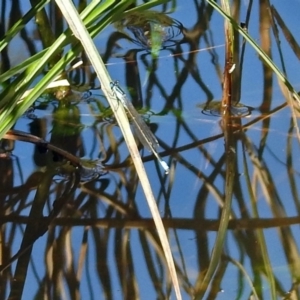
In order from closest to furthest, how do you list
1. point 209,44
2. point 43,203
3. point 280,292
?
point 280,292, point 43,203, point 209,44

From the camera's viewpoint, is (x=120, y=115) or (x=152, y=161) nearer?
(x=120, y=115)

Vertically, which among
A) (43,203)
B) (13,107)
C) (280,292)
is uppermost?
(13,107)

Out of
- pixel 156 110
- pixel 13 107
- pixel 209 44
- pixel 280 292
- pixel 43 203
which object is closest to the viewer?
pixel 13 107

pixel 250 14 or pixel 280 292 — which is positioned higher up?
pixel 250 14

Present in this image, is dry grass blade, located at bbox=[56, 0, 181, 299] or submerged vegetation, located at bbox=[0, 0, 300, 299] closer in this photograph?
dry grass blade, located at bbox=[56, 0, 181, 299]

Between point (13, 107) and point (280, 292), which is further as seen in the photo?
point (280, 292)

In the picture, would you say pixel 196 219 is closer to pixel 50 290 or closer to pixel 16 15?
pixel 50 290

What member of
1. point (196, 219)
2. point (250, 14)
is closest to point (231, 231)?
point (196, 219)

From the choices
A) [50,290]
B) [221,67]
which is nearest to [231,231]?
[50,290]

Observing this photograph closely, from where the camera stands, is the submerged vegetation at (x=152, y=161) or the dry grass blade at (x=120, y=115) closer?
the dry grass blade at (x=120, y=115)
